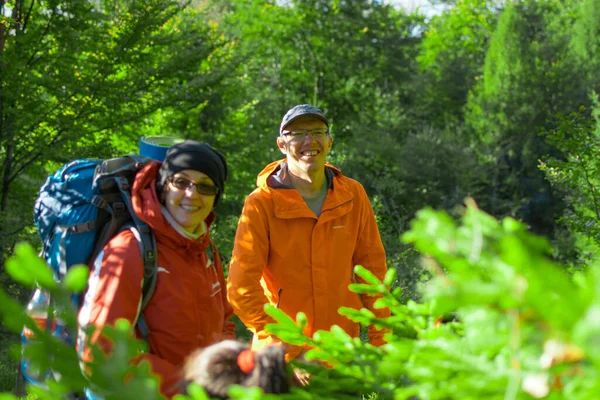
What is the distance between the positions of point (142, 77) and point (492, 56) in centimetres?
2141

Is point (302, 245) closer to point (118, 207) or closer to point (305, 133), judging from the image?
point (305, 133)

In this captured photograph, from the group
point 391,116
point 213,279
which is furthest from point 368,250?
point 391,116

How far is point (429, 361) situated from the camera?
120 cm

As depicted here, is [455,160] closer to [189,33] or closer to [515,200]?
[515,200]

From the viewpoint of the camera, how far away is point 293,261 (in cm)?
352

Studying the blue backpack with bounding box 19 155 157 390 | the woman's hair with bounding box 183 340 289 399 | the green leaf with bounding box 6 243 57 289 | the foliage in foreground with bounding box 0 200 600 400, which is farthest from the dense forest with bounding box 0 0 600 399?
the blue backpack with bounding box 19 155 157 390

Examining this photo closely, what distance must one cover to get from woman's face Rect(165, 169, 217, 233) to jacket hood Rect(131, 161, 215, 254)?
50mm

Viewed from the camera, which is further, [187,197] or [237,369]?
[187,197]

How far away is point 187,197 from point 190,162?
129 mm

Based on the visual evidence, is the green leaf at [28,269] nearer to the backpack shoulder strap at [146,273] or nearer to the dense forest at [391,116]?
the dense forest at [391,116]

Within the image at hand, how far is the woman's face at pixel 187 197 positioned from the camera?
8.21ft

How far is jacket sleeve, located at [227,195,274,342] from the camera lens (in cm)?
338

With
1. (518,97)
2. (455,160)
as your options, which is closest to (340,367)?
(455,160)

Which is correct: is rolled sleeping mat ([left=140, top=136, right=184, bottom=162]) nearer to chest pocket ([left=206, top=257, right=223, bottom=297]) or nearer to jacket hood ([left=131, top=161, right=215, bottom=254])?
jacket hood ([left=131, top=161, right=215, bottom=254])
